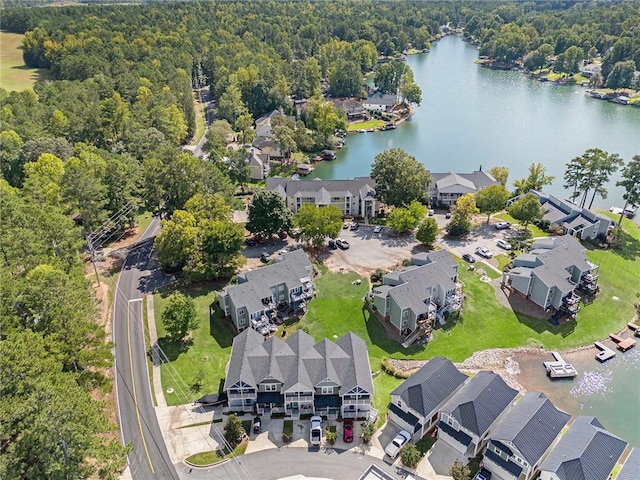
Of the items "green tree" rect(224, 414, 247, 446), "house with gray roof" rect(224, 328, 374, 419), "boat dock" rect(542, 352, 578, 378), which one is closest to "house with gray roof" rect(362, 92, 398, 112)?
"boat dock" rect(542, 352, 578, 378)

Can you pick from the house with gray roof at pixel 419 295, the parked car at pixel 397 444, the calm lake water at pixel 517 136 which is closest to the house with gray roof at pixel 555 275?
the calm lake water at pixel 517 136

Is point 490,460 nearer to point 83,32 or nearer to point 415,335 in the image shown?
point 415,335

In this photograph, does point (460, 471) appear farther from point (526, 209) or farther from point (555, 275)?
point (526, 209)

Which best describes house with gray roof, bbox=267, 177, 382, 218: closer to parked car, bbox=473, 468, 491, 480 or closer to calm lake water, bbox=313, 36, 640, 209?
calm lake water, bbox=313, 36, 640, 209

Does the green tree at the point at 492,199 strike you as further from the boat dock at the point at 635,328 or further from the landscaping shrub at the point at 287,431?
the landscaping shrub at the point at 287,431

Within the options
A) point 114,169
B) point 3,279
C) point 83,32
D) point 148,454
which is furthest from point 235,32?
point 148,454

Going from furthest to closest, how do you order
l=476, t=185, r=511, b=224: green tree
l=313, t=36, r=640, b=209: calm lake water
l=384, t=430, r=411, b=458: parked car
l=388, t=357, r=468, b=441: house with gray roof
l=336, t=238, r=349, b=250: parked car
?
l=313, t=36, r=640, b=209: calm lake water, l=476, t=185, r=511, b=224: green tree, l=336, t=238, r=349, b=250: parked car, l=388, t=357, r=468, b=441: house with gray roof, l=384, t=430, r=411, b=458: parked car

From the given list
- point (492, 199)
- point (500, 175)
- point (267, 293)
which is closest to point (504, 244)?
point (492, 199)
